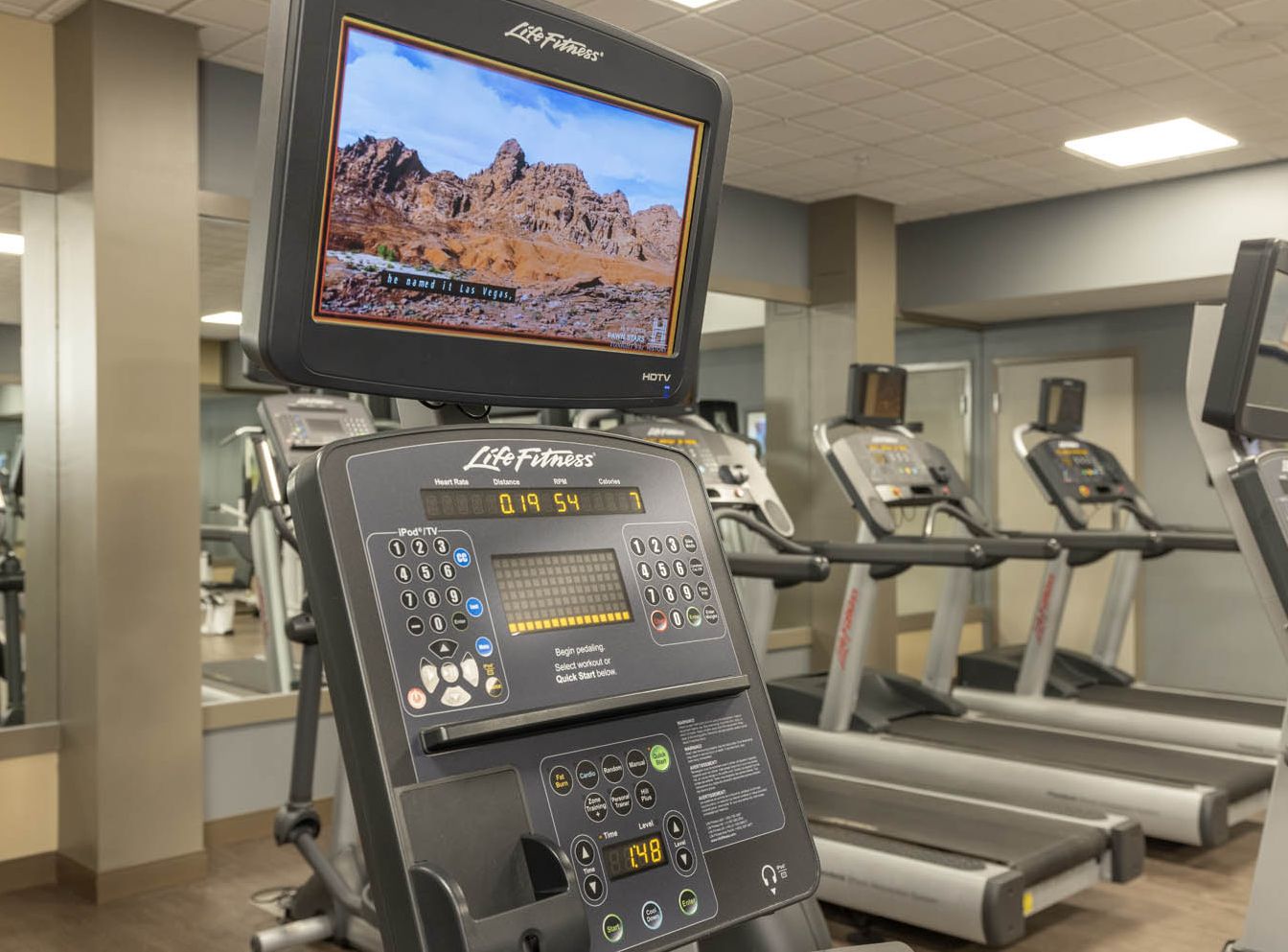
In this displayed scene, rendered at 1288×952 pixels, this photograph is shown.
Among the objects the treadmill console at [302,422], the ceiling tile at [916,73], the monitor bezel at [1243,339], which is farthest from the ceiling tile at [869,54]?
the monitor bezel at [1243,339]

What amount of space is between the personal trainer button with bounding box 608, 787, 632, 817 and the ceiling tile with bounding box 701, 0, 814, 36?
3579 millimetres

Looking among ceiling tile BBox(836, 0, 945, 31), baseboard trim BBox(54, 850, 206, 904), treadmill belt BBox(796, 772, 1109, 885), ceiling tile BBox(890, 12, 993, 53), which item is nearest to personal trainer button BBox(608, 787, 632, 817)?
treadmill belt BBox(796, 772, 1109, 885)

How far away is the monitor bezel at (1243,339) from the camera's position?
6.79 ft

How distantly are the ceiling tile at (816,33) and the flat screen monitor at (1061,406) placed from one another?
7.53 feet

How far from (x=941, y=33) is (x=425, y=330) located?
380 centimetres

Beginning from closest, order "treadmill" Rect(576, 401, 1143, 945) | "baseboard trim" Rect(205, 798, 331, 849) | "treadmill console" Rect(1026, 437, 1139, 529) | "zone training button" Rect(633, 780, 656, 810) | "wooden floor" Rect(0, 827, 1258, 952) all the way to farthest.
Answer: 1. "zone training button" Rect(633, 780, 656, 810)
2. "treadmill" Rect(576, 401, 1143, 945)
3. "wooden floor" Rect(0, 827, 1258, 952)
4. "baseboard trim" Rect(205, 798, 331, 849)
5. "treadmill console" Rect(1026, 437, 1139, 529)

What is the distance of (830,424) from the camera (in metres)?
4.99

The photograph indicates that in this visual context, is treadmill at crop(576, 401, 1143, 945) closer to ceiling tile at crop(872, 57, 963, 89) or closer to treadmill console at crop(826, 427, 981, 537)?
treadmill console at crop(826, 427, 981, 537)

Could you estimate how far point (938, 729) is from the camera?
5.14m

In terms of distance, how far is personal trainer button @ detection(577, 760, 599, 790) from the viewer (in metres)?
0.94

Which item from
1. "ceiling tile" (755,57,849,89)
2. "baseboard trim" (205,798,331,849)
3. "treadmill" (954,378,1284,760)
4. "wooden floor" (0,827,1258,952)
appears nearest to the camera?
"wooden floor" (0,827,1258,952)

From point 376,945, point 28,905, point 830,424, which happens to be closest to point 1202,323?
point 376,945

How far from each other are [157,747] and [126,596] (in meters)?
0.52

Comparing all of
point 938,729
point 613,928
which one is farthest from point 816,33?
point 613,928
